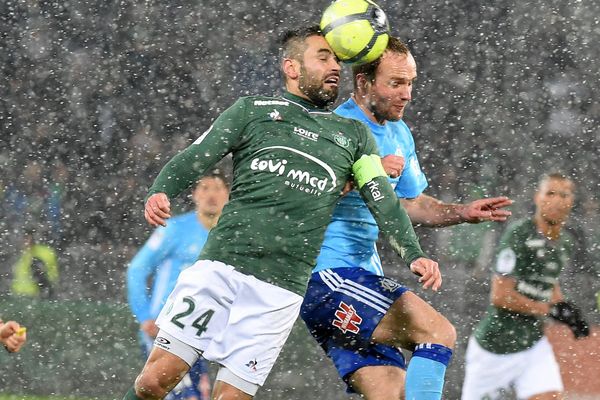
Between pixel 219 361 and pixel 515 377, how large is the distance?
2.94 metres

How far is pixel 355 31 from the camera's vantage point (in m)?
5.43

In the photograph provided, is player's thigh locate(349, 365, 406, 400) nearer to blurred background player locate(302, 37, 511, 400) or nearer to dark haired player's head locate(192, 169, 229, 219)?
blurred background player locate(302, 37, 511, 400)

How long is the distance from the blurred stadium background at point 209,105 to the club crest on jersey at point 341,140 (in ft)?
14.7

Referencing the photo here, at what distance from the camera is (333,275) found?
5.41 m

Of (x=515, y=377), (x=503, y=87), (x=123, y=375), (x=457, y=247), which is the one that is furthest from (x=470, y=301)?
(x=503, y=87)

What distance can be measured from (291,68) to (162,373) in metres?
1.37

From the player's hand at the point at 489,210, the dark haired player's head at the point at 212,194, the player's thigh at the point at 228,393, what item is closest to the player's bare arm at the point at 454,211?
the player's hand at the point at 489,210

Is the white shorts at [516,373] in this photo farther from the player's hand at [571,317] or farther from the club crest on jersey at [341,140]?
the club crest on jersey at [341,140]

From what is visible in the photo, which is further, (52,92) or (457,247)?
(52,92)

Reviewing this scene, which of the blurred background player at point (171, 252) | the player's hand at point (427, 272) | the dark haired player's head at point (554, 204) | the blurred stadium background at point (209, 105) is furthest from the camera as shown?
the blurred stadium background at point (209, 105)

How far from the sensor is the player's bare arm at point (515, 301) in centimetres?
736

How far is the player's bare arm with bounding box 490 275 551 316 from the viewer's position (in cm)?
736

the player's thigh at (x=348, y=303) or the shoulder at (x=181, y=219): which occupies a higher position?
the player's thigh at (x=348, y=303)

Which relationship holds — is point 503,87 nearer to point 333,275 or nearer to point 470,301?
point 470,301
